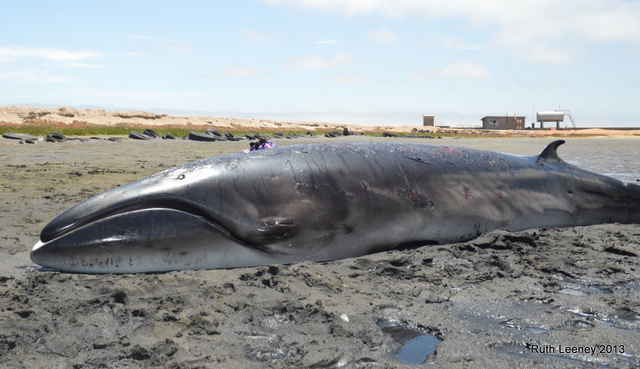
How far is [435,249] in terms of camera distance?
503cm

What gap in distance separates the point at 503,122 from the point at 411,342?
88512 mm

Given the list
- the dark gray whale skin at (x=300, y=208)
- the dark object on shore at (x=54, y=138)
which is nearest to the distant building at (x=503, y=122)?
the dark object on shore at (x=54, y=138)

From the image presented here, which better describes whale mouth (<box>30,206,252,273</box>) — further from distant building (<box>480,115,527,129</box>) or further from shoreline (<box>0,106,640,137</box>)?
distant building (<box>480,115,527,129</box>)

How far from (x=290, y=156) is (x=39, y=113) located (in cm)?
7433

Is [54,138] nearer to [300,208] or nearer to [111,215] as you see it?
[111,215]

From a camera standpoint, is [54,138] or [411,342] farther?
[54,138]

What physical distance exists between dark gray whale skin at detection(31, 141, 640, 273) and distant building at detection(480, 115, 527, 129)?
84264mm

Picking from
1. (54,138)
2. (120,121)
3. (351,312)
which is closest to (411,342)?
(351,312)

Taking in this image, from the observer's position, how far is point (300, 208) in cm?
459

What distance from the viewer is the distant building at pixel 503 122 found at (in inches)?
3345

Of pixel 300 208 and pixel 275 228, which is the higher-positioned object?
pixel 300 208

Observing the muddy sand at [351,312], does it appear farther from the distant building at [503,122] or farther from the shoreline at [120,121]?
the distant building at [503,122]

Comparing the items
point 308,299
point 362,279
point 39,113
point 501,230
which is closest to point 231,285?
point 308,299

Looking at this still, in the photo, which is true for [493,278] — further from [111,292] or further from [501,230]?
[111,292]
